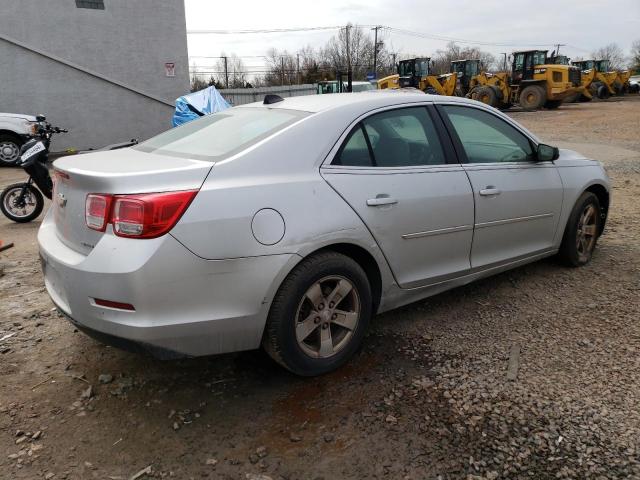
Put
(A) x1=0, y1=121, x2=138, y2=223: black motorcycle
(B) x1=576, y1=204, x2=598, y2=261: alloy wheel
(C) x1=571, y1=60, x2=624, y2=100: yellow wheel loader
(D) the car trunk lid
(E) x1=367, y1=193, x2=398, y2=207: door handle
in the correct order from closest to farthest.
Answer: (D) the car trunk lid < (E) x1=367, y1=193, x2=398, y2=207: door handle < (B) x1=576, y1=204, x2=598, y2=261: alloy wheel < (A) x1=0, y1=121, x2=138, y2=223: black motorcycle < (C) x1=571, y1=60, x2=624, y2=100: yellow wheel loader

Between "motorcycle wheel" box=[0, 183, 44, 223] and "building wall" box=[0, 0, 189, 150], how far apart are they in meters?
9.24

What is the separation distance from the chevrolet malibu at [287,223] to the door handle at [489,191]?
0.01m

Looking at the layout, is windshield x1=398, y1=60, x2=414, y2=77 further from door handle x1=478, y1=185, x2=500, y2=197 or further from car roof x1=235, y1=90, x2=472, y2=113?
door handle x1=478, y1=185, x2=500, y2=197

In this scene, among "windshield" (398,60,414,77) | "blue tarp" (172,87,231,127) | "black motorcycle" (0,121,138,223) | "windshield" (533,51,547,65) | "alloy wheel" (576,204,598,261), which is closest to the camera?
"alloy wheel" (576,204,598,261)

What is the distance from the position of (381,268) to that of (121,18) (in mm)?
15657

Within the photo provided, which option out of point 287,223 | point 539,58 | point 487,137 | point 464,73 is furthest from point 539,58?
point 287,223

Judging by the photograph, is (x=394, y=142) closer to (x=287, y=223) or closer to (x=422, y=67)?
(x=287, y=223)

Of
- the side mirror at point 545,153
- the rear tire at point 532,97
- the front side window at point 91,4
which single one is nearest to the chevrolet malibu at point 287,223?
the side mirror at point 545,153

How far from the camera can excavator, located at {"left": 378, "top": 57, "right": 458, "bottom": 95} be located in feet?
92.1

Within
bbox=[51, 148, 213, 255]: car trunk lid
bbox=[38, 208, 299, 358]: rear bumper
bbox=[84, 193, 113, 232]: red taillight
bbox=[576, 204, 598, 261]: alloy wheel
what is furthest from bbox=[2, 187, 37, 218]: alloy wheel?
bbox=[576, 204, 598, 261]: alloy wheel

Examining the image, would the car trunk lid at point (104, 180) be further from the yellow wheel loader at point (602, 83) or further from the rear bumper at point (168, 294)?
the yellow wheel loader at point (602, 83)

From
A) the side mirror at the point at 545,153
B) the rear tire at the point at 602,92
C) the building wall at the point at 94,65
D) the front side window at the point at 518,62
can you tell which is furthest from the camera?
the rear tire at the point at 602,92

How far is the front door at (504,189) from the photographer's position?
12.1 feet

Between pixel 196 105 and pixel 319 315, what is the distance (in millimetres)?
9196
